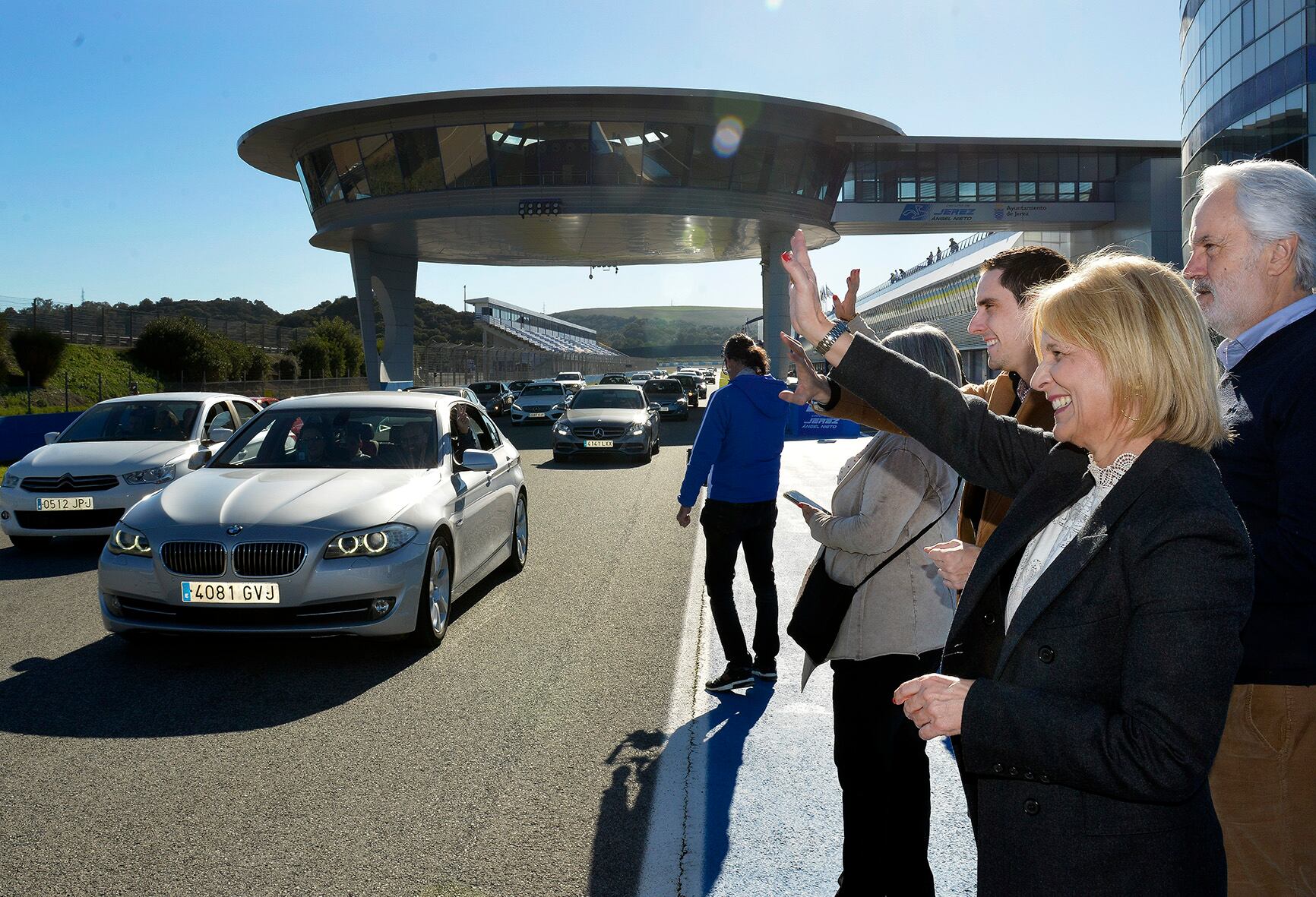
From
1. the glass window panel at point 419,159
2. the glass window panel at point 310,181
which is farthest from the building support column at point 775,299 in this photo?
the glass window panel at point 310,181

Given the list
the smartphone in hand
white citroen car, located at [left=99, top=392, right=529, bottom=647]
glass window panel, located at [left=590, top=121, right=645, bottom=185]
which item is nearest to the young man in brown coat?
the smartphone in hand

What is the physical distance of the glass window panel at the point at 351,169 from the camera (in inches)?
1581

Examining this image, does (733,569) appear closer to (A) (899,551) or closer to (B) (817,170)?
(A) (899,551)

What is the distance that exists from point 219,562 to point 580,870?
337 cm

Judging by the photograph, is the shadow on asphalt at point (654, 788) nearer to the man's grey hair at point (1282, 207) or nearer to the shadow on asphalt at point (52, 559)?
the man's grey hair at point (1282, 207)

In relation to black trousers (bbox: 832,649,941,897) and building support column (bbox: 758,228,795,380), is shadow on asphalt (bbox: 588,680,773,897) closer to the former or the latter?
black trousers (bbox: 832,649,941,897)

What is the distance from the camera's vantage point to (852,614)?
3.54 m

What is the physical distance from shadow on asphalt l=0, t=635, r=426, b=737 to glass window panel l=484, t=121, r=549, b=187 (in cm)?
3460

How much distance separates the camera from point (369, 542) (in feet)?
20.3

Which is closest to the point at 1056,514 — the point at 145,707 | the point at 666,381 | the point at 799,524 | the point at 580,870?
the point at 580,870

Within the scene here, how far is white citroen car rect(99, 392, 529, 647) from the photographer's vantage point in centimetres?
593

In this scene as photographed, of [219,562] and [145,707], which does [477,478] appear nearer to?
[219,562]

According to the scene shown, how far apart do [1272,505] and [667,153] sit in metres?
39.2

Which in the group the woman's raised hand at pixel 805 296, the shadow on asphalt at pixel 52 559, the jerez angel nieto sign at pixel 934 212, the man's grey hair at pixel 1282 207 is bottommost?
the shadow on asphalt at pixel 52 559
